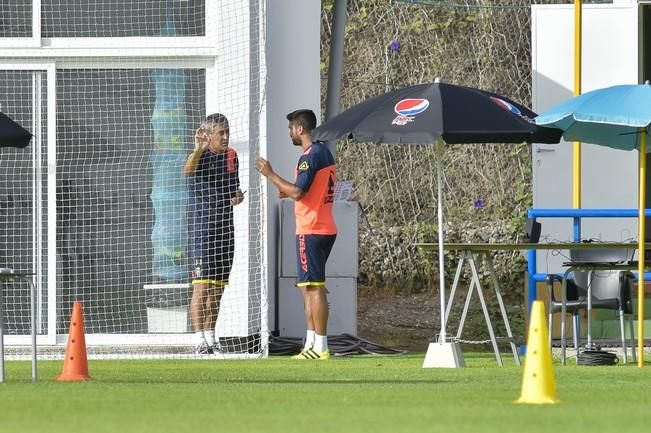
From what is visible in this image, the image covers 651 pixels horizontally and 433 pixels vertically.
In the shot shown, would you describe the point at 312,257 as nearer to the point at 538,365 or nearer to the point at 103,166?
the point at 103,166

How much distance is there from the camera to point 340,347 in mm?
14367

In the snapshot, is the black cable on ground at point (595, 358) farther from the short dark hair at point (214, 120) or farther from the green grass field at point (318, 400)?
the short dark hair at point (214, 120)

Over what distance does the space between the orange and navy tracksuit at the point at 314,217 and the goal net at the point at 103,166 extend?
1398 mm

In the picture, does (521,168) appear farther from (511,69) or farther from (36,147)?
(36,147)

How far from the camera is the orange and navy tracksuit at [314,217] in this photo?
44.4 feet

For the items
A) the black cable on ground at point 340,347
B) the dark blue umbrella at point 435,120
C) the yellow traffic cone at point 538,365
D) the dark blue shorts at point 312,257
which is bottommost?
the black cable on ground at point 340,347

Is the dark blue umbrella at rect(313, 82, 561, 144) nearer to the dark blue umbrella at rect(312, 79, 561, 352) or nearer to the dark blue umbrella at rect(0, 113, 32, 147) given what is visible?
the dark blue umbrella at rect(312, 79, 561, 352)

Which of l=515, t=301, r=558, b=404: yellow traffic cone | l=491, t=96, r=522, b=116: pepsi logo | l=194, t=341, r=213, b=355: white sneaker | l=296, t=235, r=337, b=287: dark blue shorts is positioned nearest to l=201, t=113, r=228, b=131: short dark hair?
l=296, t=235, r=337, b=287: dark blue shorts

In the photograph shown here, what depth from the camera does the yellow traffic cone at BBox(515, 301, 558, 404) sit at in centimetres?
808

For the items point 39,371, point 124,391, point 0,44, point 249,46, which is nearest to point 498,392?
point 124,391

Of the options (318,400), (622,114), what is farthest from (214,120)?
(318,400)

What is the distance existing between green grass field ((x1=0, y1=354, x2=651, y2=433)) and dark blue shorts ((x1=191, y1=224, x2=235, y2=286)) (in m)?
1.72

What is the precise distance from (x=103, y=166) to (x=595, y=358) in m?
4.79

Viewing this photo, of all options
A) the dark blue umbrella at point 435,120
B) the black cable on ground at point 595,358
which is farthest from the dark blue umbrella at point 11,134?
the black cable on ground at point 595,358
